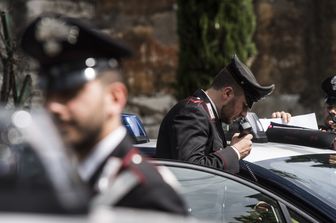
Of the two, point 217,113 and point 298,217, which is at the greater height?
point 217,113

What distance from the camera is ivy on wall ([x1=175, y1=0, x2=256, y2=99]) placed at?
384 inches

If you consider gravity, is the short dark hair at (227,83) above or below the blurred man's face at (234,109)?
above

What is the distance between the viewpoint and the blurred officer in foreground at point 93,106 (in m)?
1.96

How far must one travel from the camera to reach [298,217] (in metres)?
3.60

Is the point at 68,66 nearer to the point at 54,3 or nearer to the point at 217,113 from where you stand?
the point at 217,113

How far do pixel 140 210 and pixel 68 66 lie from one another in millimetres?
412

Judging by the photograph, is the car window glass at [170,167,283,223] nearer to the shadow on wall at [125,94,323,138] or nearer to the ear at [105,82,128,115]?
the ear at [105,82,128,115]

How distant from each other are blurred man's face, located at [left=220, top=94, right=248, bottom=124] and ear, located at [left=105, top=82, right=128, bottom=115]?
1998 mm

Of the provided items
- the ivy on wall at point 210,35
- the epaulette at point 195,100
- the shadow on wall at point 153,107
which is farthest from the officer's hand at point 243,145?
the shadow on wall at point 153,107

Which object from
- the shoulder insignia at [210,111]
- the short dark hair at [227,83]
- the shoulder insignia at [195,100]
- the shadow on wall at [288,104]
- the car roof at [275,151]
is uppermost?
the short dark hair at [227,83]

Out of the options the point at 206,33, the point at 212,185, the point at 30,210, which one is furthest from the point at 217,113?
the point at 206,33

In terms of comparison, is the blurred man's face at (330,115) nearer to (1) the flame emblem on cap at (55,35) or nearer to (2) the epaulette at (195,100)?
(2) the epaulette at (195,100)

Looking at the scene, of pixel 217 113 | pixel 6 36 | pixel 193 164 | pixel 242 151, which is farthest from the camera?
pixel 6 36

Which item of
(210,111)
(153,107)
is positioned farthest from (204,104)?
(153,107)
